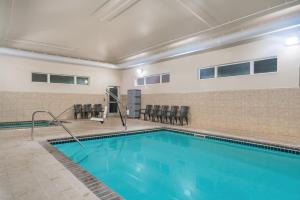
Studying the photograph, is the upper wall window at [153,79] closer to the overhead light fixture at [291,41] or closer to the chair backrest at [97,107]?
the chair backrest at [97,107]

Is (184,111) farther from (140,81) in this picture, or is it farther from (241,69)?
(140,81)

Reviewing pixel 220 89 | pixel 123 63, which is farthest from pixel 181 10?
pixel 123 63

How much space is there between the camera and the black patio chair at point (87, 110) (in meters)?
9.66

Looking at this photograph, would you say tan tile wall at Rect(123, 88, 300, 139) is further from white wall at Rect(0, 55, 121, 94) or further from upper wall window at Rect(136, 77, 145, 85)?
white wall at Rect(0, 55, 121, 94)

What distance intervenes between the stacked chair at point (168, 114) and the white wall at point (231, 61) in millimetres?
773

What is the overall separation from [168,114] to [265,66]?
146 inches

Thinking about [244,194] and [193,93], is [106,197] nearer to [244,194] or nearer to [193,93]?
[244,194]

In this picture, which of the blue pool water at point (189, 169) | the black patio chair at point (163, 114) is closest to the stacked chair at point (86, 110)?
the black patio chair at point (163, 114)

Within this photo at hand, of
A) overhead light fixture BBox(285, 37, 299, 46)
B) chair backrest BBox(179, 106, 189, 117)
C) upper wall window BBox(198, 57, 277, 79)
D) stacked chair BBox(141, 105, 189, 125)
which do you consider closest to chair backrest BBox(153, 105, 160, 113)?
stacked chair BBox(141, 105, 189, 125)

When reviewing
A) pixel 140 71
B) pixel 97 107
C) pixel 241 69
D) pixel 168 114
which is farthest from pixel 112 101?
pixel 241 69

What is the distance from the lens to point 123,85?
11.4 metres

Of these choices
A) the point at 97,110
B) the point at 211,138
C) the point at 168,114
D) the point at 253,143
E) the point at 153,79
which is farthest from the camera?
the point at 97,110

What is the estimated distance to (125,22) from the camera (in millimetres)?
5262

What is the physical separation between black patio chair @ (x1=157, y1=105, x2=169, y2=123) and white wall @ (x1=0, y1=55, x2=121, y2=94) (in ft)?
13.5
